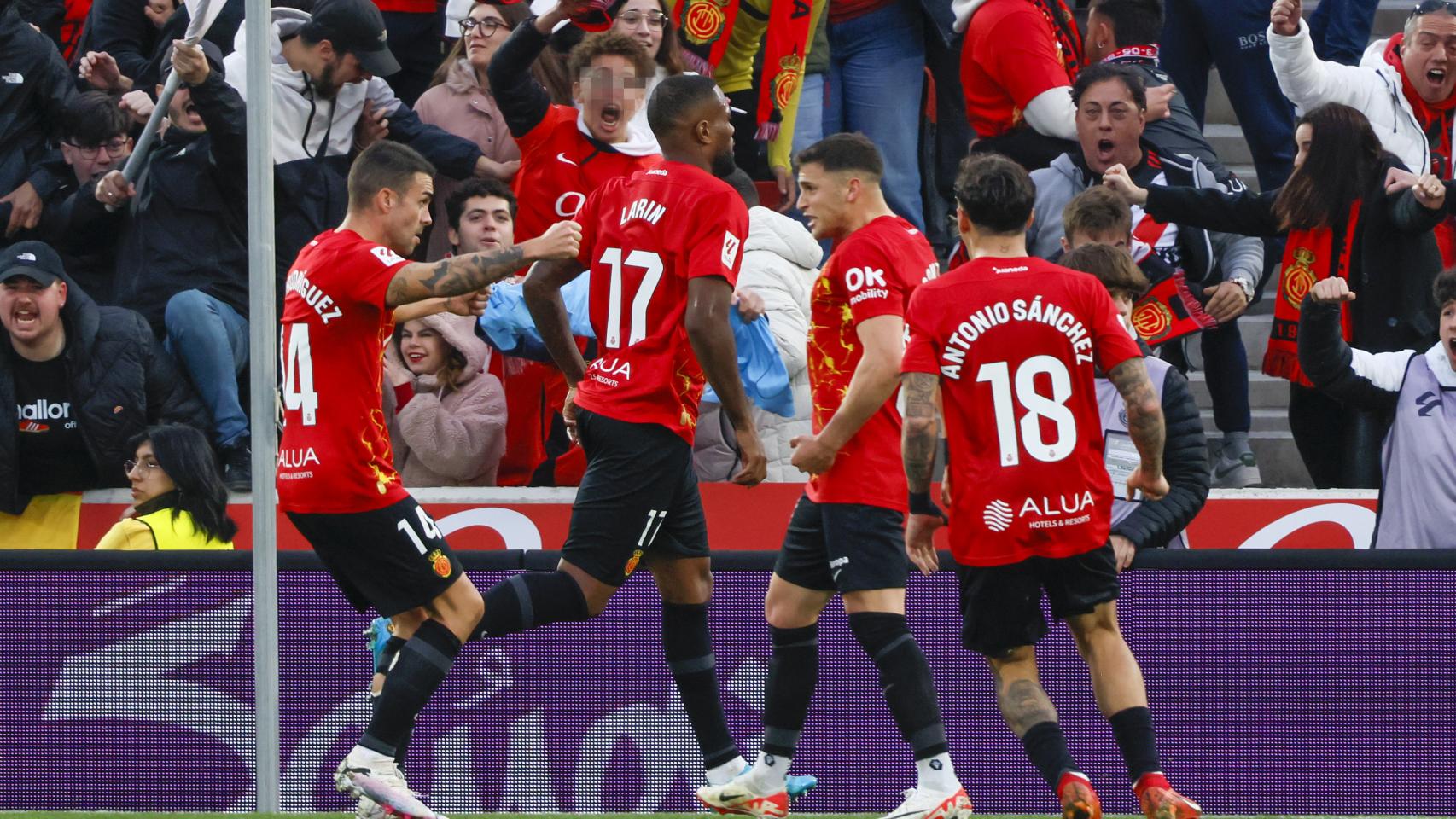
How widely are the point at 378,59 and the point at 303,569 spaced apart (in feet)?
9.34

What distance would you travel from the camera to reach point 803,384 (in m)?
8.09

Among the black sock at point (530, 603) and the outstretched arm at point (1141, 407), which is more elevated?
the outstretched arm at point (1141, 407)

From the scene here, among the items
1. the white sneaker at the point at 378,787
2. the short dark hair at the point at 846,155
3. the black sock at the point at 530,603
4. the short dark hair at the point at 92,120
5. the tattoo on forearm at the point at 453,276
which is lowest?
the white sneaker at the point at 378,787

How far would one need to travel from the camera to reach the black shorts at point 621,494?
19.2 feet

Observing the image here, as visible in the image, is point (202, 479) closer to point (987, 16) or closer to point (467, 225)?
point (467, 225)

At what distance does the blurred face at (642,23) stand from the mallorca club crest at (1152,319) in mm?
2472

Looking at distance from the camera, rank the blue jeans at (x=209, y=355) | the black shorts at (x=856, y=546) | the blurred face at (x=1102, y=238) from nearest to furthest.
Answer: the black shorts at (x=856, y=546) < the blurred face at (x=1102, y=238) < the blue jeans at (x=209, y=355)

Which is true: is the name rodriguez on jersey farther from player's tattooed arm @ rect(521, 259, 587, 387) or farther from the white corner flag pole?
the white corner flag pole

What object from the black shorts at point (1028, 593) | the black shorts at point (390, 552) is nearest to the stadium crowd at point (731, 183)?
the black shorts at point (390, 552)

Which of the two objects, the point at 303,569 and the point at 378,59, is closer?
the point at 303,569

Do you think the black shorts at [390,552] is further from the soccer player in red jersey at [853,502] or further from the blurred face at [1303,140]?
the blurred face at [1303,140]

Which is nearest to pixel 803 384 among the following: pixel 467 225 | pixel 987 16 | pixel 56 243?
pixel 467 225

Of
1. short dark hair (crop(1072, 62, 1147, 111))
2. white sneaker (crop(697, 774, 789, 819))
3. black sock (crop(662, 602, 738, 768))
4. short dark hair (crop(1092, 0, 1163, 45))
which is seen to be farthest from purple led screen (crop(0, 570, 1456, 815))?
short dark hair (crop(1092, 0, 1163, 45))

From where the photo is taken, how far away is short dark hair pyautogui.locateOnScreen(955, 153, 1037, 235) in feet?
18.2
